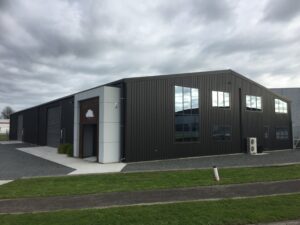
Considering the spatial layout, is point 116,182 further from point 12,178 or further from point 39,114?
point 39,114

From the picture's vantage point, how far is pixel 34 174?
1283 cm

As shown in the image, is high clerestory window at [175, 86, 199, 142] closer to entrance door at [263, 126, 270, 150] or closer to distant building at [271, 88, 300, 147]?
entrance door at [263, 126, 270, 150]

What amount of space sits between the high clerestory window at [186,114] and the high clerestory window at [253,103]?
698 cm

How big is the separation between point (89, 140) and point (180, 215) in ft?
49.5

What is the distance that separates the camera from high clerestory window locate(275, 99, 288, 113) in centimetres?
2927

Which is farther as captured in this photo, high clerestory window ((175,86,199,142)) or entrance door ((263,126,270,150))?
entrance door ((263,126,270,150))

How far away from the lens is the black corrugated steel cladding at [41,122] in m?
25.4

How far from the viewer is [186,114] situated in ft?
65.7

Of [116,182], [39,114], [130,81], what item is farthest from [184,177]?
[39,114]

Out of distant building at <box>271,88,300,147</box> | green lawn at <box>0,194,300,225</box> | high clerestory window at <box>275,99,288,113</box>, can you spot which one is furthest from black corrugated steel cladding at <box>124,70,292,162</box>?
distant building at <box>271,88,300,147</box>

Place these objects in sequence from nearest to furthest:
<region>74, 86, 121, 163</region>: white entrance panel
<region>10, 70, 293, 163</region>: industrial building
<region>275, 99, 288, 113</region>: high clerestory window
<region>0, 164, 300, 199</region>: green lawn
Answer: <region>0, 164, 300, 199</region>: green lawn → <region>74, 86, 121, 163</region>: white entrance panel → <region>10, 70, 293, 163</region>: industrial building → <region>275, 99, 288, 113</region>: high clerestory window

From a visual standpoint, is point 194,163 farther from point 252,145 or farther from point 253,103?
point 253,103

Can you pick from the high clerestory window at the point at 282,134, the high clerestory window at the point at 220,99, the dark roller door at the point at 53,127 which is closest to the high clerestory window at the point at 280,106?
the high clerestory window at the point at 282,134

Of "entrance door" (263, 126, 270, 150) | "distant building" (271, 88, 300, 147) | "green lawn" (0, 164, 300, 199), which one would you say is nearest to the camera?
"green lawn" (0, 164, 300, 199)
